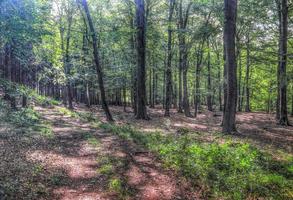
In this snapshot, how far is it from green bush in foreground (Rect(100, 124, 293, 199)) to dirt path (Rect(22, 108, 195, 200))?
0.51 meters

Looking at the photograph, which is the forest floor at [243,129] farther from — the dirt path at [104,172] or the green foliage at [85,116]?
the dirt path at [104,172]

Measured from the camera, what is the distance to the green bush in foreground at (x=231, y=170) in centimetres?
557

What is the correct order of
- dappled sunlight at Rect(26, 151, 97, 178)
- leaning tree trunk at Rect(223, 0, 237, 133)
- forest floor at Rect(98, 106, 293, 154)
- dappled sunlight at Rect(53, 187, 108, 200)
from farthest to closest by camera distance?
leaning tree trunk at Rect(223, 0, 237, 133) → forest floor at Rect(98, 106, 293, 154) → dappled sunlight at Rect(26, 151, 97, 178) → dappled sunlight at Rect(53, 187, 108, 200)

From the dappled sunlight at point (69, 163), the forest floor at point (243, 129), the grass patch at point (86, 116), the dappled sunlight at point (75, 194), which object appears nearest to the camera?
the dappled sunlight at point (75, 194)

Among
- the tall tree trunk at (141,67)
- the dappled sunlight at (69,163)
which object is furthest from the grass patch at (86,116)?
the dappled sunlight at (69,163)

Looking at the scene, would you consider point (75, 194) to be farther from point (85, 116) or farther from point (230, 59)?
point (85, 116)

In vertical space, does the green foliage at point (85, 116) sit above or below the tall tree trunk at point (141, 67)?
below

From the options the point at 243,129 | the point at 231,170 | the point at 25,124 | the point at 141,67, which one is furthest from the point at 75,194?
the point at 141,67

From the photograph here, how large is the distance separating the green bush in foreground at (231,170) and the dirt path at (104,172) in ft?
1.68

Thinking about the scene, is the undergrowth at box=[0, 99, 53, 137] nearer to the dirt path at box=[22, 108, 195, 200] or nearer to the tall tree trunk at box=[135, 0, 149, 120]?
the dirt path at box=[22, 108, 195, 200]

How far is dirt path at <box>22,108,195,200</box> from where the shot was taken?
18.1ft

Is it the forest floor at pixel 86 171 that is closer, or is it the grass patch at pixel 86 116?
the forest floor at pixel 86 171

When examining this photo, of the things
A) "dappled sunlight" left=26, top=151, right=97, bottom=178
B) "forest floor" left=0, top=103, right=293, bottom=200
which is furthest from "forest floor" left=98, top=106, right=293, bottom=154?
"dappled sunlight" left=26, top=151, right=97, bottom=178

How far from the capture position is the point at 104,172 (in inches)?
266
